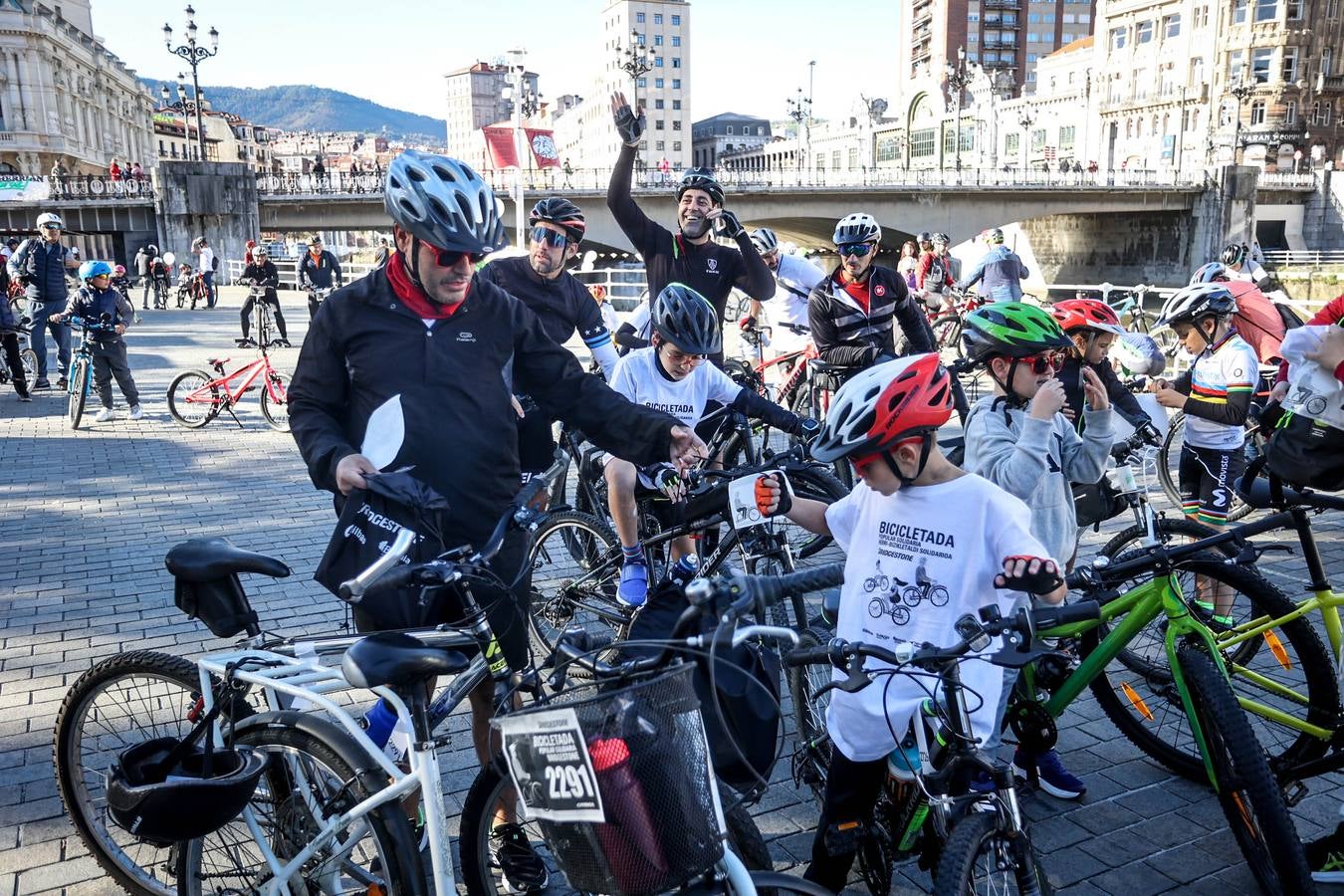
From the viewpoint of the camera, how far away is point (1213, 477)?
18.5 ft

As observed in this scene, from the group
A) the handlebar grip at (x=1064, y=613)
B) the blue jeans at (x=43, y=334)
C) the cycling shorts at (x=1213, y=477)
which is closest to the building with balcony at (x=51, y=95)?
the blue jeans at (x=43, y=334)

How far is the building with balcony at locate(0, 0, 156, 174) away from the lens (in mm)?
70312

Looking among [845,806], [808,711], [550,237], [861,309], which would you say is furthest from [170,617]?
[861,309]

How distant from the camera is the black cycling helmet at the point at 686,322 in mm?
4977

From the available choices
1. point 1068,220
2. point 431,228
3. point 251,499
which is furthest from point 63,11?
point 431,228

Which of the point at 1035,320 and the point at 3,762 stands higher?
the point at 1035,320

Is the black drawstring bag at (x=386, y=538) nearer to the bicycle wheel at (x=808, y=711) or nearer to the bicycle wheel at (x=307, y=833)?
the bicycle wheel at (x=307, y=833)

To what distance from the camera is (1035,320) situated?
3617 millimetres

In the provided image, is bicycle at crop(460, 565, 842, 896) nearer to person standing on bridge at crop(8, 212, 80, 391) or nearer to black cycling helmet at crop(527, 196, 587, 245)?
black cycling helmet at crop(527, 196, 587, 245)

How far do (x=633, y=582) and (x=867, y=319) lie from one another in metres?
3.30

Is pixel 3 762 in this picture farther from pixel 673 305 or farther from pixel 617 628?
pixel 673 305

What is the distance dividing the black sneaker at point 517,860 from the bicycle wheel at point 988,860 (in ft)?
3.92

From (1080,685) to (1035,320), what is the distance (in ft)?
4.18

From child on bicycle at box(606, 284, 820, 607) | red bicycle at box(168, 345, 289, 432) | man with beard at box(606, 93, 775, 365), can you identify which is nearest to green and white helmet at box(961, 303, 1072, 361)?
child on bicycle at box(606, 284, 820, 607)
